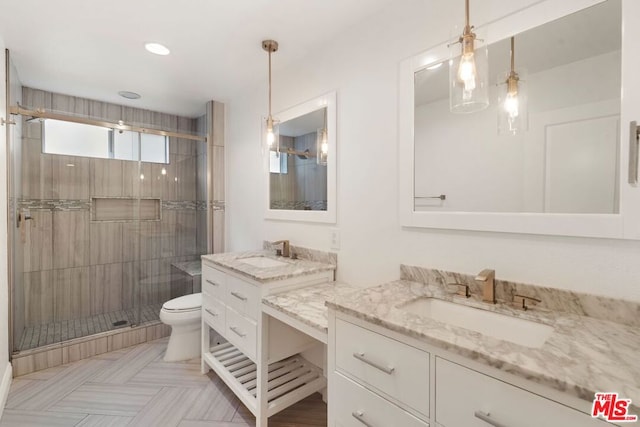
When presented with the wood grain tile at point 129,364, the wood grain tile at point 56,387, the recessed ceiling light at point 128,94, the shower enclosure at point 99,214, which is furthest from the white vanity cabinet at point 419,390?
the recessed ceiling light at point 128,94

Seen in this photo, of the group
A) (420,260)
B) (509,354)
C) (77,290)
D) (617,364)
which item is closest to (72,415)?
(77,290)

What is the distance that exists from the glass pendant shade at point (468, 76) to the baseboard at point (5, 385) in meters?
3.15

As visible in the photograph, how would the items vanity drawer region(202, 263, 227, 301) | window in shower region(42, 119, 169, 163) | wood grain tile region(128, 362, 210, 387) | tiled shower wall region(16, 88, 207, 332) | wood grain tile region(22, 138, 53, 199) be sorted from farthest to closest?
window in shower region(42, 119, 169, 163) < tiled shower wall region(16, 88, 207, 332) < wood grain tile region(22, 138, 53, 199) < wood grain tile region(128, 362, 210, 387) < vanity drawer region(202, 263, 227, 301)

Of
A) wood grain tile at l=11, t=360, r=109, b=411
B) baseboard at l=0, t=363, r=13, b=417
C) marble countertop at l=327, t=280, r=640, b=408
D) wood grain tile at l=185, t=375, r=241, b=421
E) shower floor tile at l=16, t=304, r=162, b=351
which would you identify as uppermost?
marble countertop at l=327, t=280, r=640, b=408

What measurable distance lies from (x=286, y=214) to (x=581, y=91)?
1.80m

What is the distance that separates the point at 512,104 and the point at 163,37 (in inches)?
81.3

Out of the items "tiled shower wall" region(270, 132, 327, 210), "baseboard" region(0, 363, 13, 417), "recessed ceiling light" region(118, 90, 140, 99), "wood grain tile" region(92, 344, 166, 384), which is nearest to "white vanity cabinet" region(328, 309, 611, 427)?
"tiled shower wall" region(270, 132, 327, 210)

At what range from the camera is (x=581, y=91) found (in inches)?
42.5

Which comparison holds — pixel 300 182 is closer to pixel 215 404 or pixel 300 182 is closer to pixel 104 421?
pixel 215 404

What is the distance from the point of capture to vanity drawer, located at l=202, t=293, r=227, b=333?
2.01 m

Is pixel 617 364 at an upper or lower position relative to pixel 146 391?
upper

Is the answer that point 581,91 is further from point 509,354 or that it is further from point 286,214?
point 286,214

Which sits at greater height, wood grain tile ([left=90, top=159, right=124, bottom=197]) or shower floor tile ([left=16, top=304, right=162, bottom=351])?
wood grain tile ([left=90, top=159, right=124, bottom=197])

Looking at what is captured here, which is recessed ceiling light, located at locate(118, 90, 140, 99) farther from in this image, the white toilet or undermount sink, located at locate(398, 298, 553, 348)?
undermount sink, located at locate(398, 298, 553, 348)
